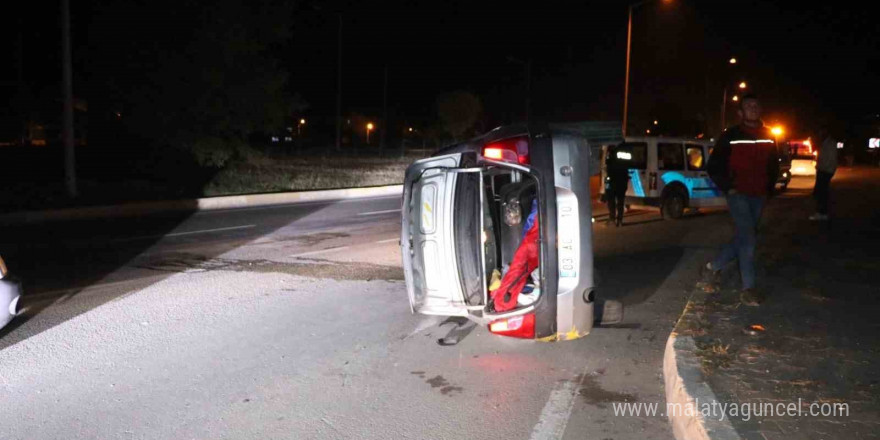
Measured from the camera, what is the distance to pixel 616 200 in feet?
47.7

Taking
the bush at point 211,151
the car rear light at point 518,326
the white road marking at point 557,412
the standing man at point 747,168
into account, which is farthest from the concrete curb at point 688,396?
the bush at point 211,151

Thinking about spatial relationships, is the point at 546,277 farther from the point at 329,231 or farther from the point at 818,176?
the point at 818,176

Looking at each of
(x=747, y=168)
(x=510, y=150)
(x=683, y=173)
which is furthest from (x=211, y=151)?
(x=510, y=150)

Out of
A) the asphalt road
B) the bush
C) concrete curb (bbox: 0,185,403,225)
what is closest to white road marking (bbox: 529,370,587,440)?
the asphalt road

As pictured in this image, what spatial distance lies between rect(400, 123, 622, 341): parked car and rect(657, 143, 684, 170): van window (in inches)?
396

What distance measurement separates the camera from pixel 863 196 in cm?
2136

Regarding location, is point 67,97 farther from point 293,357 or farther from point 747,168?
point 747,168

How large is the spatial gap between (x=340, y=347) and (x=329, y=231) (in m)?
8.11

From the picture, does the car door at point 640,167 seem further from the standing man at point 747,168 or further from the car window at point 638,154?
the standing man at point 747,168

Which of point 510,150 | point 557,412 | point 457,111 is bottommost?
point 557,412

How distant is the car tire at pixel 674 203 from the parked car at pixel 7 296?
12.9 metres

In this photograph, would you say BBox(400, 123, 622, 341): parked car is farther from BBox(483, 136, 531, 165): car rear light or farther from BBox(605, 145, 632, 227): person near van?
BBox(605, 145, 632, 227): person near van

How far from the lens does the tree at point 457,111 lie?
59.2 m

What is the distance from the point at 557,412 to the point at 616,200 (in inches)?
396
